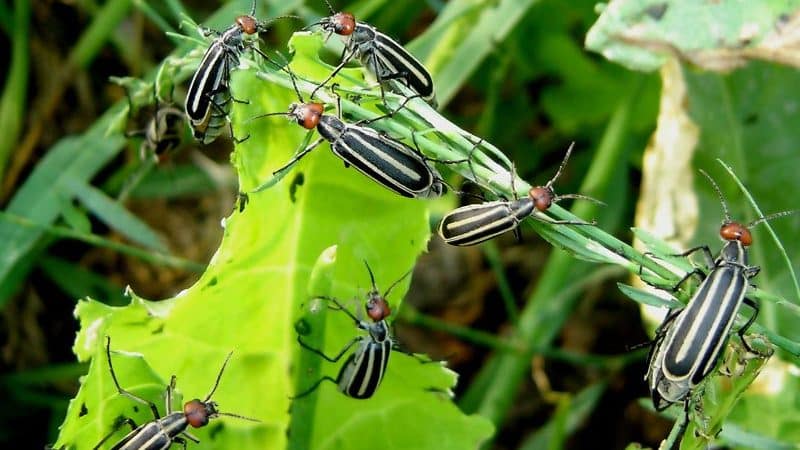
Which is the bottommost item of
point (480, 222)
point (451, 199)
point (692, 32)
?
point (480, 222)

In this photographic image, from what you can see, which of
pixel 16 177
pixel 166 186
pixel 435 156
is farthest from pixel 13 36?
pixel 435 156

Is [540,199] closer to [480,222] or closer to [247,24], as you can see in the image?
[480,222]

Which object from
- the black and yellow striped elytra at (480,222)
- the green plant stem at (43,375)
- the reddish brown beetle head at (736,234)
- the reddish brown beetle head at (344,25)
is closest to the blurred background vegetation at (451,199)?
the green plant stem at (43,375)

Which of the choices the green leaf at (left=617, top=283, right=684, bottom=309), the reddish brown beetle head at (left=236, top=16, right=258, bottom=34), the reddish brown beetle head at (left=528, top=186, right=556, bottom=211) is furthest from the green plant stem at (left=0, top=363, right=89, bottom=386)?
the green leaf at (left=617, top=283, right=684, bottom=309)

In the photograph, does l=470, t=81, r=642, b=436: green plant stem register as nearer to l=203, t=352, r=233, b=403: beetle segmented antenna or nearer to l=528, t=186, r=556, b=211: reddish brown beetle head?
l=528, t=186, r=556, b=211: reddish brown beetle head

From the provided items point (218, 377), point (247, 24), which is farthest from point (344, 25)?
point (218, 377)

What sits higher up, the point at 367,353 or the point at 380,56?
the point at 380,56

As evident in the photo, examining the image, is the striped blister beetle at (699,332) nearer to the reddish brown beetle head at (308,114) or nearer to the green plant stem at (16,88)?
the reddish brown beetle head at (308,114)
